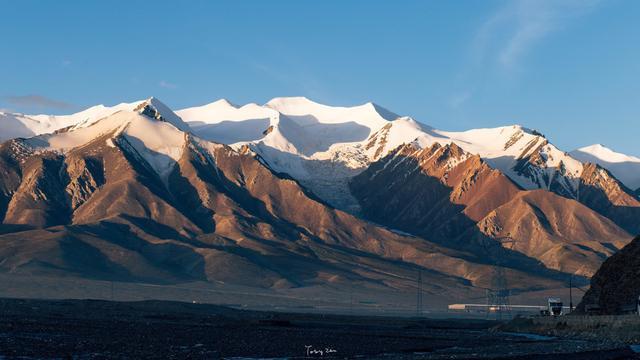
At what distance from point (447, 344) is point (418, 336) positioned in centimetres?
2403

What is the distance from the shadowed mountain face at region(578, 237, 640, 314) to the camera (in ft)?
495

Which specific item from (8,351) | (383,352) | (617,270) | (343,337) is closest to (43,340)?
(8,351)

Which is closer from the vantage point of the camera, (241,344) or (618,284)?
(241,344)

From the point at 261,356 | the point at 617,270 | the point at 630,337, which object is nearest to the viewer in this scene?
the point at 261,356

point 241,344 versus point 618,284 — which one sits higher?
point 618,284

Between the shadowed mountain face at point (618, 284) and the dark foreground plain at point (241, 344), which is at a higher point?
the shadowed mountain face at point (618, 284)

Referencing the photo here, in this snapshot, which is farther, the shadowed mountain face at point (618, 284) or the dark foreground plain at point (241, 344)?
the shadowed mountain face at point (618, 284)

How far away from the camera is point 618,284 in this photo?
15762 centimetres

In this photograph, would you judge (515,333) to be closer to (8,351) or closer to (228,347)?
(228,347)

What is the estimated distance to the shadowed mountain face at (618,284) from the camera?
495 ft

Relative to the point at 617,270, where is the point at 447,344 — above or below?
below

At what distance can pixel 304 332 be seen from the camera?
543 ft

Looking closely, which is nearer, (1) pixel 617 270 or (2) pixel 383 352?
(2) pixel 383 352

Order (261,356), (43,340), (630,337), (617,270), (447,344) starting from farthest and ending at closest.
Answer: (617,270) → (447,344) → (630,337) → (43,340) → (261,356)
